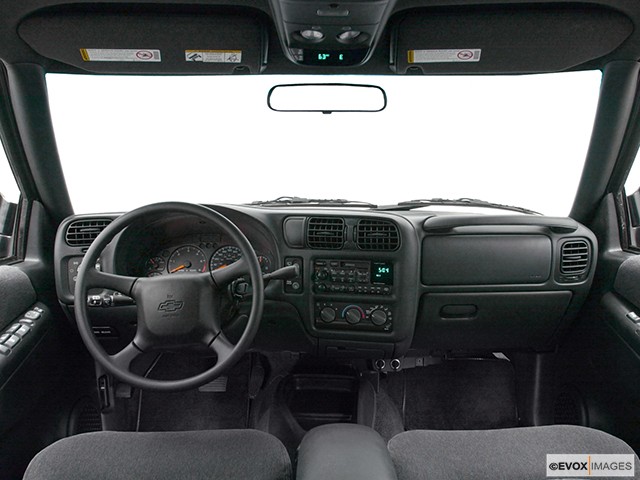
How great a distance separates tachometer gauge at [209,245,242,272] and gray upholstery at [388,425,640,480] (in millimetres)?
1128

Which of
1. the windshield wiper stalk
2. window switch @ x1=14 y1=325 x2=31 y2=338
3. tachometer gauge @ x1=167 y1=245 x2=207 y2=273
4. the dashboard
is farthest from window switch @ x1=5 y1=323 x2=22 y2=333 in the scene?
the windshield wiper stalk

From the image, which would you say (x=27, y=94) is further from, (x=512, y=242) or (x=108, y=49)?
(x=512, y=242)

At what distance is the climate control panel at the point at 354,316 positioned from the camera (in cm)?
219

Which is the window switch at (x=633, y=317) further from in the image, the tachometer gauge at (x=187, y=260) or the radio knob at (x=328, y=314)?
the tachometer gauge at (x=187, y=260)

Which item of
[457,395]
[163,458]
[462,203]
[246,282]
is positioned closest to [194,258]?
[246,282]

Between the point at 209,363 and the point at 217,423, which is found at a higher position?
the point at 209,363

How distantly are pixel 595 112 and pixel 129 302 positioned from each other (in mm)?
2477

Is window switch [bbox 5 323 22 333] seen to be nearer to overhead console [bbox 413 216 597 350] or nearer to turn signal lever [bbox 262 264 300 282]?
turn signal lever [bbox 262 264 300 282]

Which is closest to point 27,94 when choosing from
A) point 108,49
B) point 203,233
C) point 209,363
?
point 108,49

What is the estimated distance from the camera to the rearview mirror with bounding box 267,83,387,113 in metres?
2.66

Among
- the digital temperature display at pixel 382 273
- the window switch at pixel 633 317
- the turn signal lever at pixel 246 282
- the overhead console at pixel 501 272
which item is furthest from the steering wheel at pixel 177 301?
the window switch at pixel 633 317

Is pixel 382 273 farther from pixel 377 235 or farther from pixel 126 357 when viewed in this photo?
pixel 126 357

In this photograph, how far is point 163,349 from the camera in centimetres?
172

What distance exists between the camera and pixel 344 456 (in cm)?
121
